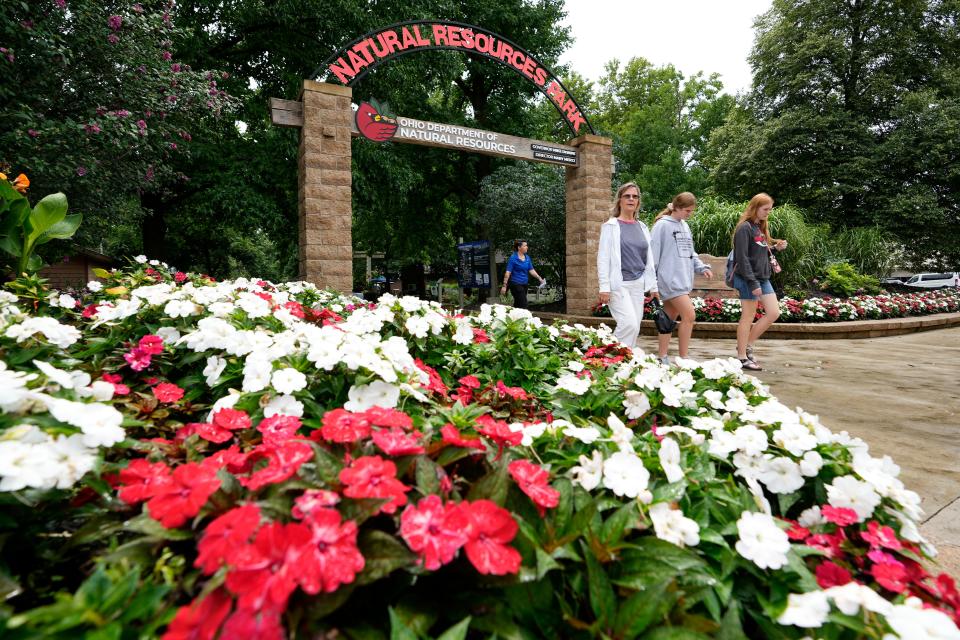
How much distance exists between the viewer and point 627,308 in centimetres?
438

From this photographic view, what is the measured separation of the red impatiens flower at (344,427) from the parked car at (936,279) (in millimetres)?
38044

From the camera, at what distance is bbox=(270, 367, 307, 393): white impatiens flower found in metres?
1.26

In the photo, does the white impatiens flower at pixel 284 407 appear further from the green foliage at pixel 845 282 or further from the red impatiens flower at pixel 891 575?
the green foliage at pixel 845 282

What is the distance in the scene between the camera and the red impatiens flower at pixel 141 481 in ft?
2.76

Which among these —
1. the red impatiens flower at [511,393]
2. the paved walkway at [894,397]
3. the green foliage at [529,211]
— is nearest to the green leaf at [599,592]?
the red impatiens flower at [511,393]

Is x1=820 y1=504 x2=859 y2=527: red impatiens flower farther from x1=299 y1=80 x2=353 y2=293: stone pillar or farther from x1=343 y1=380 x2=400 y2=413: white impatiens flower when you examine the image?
x1=299 y1=80 x2=353 y2=293: stone pillar

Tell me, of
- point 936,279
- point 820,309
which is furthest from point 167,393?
point 936,279

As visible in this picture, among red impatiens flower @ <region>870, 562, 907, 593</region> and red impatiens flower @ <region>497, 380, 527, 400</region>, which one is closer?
red impatiens flower @ <region>870, 562, 907, 593</region>

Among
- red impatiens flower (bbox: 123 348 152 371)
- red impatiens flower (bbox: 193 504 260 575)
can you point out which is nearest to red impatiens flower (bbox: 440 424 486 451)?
red impatiens flower (bbox: 193 504 260 575)

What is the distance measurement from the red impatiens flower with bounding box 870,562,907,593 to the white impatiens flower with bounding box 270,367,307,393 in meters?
1.29

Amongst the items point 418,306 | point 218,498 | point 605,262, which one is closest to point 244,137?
point 605,262

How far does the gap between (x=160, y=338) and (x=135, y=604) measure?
4.62 feet

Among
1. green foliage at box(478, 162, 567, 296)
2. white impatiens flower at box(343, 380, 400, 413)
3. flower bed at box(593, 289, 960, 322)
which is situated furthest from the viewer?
green foliage at box(478, 162, 567, 296)

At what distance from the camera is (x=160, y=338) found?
1.80 metres
